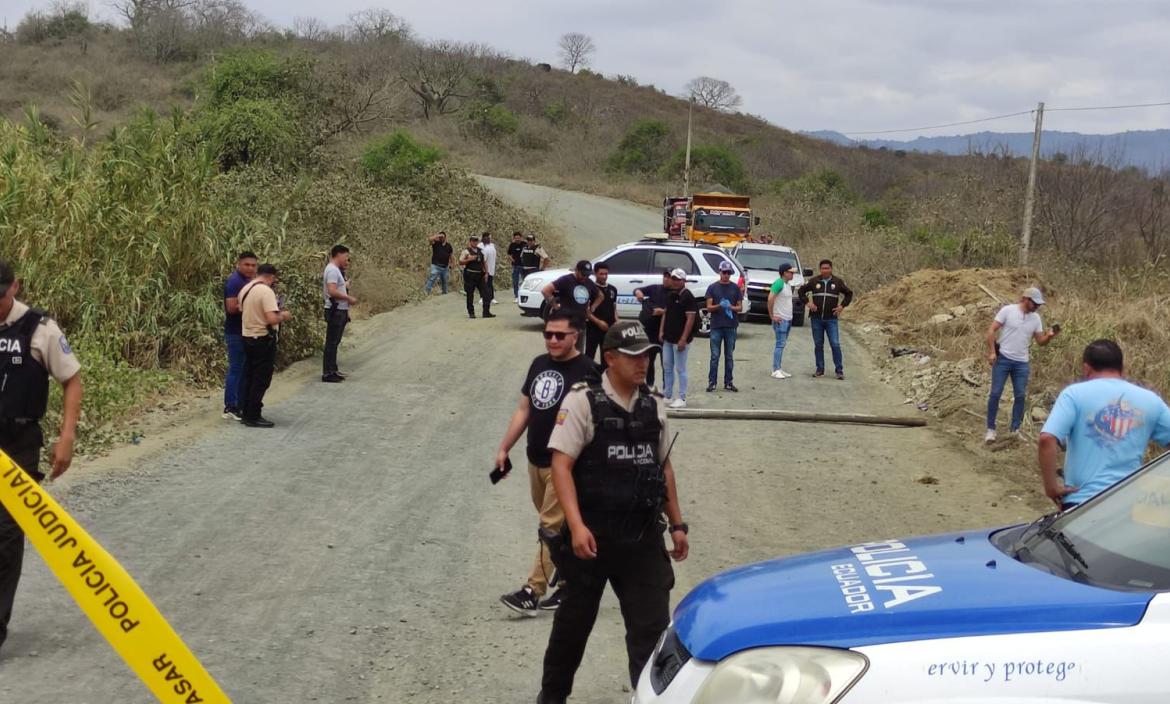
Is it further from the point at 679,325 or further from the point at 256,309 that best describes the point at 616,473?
the point at 679,325

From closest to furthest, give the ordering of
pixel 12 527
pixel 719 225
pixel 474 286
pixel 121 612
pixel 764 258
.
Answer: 1. pixel 121 612
2. pixel 12 527
3. pixel 474 286
4. pixel 764 258
5. pixel 719 225

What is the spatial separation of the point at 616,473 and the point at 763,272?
19230mm

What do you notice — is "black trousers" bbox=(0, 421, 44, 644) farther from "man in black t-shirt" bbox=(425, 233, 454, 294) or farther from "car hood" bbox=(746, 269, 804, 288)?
"man in black t-shirt" bbox=(425, 233, 454, 294)

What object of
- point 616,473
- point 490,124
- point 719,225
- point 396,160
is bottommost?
point 616,473

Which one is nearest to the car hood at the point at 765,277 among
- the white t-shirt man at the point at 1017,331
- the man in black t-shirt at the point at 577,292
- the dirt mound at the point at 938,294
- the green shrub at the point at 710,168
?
the dirt mound at the point at 938,294

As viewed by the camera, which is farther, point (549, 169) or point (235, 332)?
point (549, 169)

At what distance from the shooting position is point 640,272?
Answer: 20.2 meters

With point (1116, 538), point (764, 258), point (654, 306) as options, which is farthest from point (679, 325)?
point (764, 258)

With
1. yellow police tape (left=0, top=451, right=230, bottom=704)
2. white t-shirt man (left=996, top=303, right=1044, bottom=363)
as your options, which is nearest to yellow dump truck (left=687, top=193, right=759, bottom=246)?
white t-shirt man (left=996, top=303, right=1044, bottom=363)

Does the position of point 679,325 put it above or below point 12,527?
above

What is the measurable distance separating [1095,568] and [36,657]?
4794mm

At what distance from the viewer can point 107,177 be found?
14.0 metres

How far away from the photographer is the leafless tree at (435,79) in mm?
70875

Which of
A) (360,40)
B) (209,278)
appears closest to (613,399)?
(209,278)
